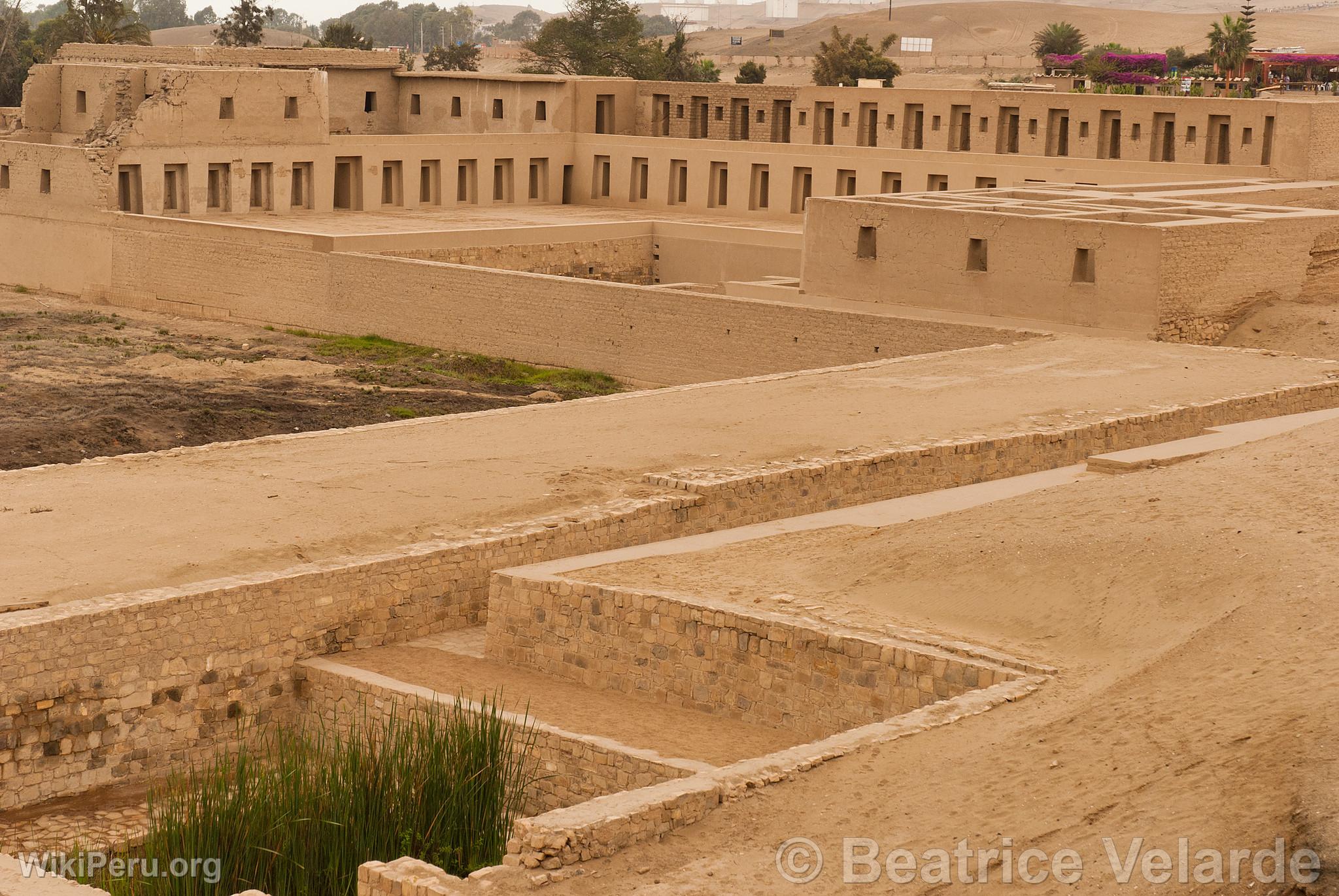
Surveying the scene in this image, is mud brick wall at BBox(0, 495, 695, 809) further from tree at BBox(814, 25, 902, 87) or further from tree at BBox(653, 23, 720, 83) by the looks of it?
tree at BBox(814, 25, 902, 87)

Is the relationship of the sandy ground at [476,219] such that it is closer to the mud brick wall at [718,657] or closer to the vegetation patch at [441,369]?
the vegetation patch at [441,369]

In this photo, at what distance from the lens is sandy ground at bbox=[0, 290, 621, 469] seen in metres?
18.6

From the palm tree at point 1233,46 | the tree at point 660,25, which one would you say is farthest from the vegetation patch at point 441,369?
the tree at point 660,25

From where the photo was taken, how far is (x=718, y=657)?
388 inches

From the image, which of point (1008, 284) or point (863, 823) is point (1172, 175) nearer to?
point (1008, 284)

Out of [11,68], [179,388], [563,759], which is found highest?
[11,68]

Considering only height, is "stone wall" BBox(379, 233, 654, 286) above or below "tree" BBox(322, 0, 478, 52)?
below

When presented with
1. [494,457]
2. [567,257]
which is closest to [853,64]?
[567,257]

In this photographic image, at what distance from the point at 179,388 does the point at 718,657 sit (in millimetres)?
13083

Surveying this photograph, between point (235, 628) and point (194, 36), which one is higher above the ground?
point (194, 36)

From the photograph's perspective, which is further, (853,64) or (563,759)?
(853,64)

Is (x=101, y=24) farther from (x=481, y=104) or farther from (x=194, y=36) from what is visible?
(x=194, y=36)

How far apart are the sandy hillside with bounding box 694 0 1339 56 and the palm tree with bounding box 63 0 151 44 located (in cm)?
5312

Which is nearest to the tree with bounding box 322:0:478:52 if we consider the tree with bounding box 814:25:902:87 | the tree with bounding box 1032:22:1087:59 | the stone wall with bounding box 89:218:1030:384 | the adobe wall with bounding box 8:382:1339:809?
the tree with bounding box 1032:22:1087:59
